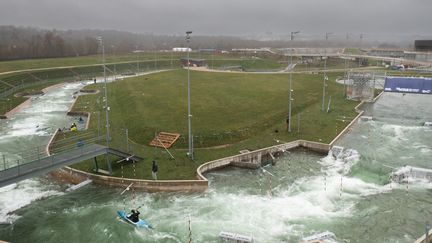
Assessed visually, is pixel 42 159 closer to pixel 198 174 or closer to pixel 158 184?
pixel 158 184

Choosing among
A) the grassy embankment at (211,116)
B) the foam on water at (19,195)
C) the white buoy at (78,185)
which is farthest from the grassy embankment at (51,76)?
the white buoy at (78,185)

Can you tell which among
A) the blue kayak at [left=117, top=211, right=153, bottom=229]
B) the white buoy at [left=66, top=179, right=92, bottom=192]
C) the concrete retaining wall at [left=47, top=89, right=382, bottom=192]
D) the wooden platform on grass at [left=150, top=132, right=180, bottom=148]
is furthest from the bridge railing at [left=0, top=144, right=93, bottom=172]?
the wooden platform on grass at [left=150, top=132, right=180, bottom=148]

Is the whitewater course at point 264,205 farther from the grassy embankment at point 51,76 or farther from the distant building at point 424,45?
the distant building at point 424,45

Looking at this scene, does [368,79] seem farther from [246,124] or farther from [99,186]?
[99,186]

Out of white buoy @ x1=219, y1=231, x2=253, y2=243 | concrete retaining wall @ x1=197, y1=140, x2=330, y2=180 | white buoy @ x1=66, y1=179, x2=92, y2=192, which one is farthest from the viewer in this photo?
concrete retaining wall @ x1=197, y1=140, x2=330, y2=180

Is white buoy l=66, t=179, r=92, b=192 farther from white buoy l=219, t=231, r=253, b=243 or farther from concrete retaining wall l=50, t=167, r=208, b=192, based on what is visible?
white buoy l=219, t=231, r=253, b=243
